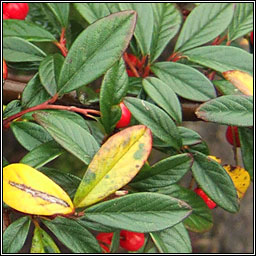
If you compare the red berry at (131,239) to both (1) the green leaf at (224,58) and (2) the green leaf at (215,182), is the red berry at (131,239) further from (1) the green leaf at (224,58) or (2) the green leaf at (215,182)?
(1) the green leaf at (224,58)

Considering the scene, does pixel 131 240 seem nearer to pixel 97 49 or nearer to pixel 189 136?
pixel 189 136

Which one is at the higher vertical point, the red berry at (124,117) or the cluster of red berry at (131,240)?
the red berry at (124,117)

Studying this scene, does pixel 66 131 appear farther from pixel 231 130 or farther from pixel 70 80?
pixel 231 130

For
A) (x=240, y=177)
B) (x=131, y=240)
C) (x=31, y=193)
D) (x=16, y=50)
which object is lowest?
(x=131, y=240)

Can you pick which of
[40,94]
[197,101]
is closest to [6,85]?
[40,94]

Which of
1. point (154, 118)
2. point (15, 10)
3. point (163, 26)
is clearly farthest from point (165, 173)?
point (15, 10)

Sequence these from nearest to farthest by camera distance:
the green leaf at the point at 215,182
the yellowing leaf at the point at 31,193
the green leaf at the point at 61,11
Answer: the yellowing leaf at the point at 31,193 < the green leaf at the point at 215,182 < the green leaf at the point at 61,11

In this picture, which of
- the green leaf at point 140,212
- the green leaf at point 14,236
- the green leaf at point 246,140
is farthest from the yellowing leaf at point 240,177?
the green leaf at point 14,236
